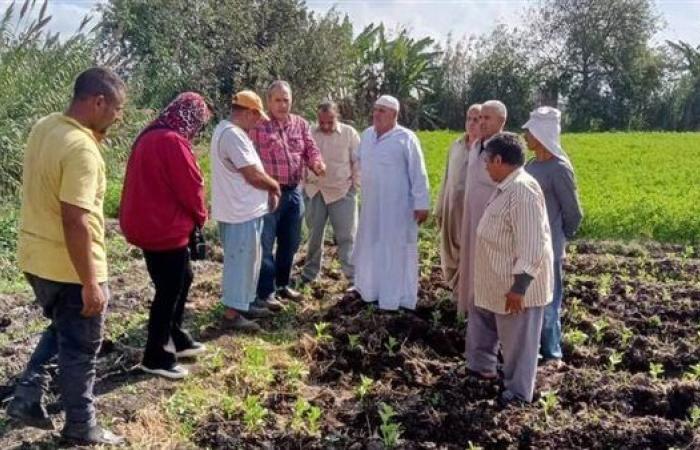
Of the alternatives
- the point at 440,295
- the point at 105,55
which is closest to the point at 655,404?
the point at 440,295

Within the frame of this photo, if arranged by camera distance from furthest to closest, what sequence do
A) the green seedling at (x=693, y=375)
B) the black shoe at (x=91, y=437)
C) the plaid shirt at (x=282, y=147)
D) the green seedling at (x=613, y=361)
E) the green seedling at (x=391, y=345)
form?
the plaid shirt at (x=282, y=147)
the green seedling at (x=391, y=345)
the green seedling at (x=613, y=361)
the green seedling at (x=693, y=375)
the black shoe at (x=91, y=437)

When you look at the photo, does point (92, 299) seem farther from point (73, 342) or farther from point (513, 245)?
point (513, 245)

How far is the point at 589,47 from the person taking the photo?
36062 mm

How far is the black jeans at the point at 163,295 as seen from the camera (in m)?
4.77

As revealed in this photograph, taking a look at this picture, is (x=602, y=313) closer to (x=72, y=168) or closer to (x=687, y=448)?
(x=687, y=448)

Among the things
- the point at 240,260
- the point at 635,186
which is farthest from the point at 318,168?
the point at 635,186

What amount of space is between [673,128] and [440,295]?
31.3m

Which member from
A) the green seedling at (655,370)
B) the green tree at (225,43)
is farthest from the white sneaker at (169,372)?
the green tree at (225,43)

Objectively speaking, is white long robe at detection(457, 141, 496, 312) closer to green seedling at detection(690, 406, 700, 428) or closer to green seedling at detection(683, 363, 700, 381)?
green seedling at detection(683, 363, 700, 381)

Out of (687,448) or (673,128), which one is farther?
(673,128)

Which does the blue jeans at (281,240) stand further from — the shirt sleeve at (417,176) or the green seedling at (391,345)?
the green seedling at (391,345)

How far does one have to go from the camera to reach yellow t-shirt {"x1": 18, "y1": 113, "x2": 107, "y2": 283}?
357 cm

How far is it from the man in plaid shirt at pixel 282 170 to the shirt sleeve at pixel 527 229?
96.1 inches

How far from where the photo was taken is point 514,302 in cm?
452
